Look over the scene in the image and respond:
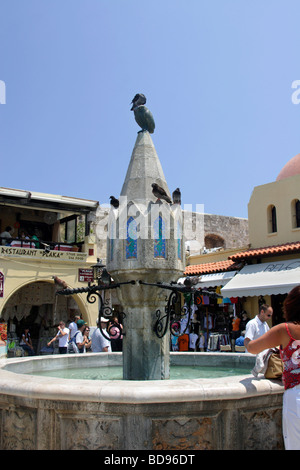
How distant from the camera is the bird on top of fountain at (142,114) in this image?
5.92 meters

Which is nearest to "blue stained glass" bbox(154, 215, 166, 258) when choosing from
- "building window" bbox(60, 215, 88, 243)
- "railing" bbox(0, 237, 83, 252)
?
"railing" bbox(0, 237, 83, 252)

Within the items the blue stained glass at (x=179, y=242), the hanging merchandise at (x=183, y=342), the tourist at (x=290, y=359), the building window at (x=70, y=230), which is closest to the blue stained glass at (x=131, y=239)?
the blue stained glass at (x=179, y=242)

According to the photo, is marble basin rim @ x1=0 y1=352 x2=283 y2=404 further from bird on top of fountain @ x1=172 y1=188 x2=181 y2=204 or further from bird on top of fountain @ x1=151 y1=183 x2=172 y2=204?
bird on top of fountain @ x1=172 y1=188 x2=181 y2=204

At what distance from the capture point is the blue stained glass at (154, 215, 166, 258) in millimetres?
5113

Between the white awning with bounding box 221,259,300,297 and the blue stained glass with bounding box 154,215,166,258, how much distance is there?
8777 millimetres

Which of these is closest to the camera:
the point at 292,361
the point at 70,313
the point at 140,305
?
the point at 292,361

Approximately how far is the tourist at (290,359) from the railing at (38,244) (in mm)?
15883

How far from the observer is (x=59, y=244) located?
1892 centimetres

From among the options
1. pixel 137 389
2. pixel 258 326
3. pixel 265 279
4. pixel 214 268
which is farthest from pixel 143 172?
pixel 214 268

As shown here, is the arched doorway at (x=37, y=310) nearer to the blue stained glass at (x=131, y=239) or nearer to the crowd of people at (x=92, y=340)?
the crowd of people at (x=92, y=340)
